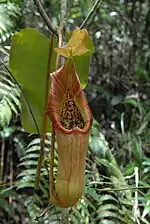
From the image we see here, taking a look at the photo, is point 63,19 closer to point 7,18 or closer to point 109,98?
point 7,18

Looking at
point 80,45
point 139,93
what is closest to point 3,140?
point 139,93

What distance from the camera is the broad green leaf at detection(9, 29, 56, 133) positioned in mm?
1155

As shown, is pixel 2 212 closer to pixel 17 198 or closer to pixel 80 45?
pixel 17 198

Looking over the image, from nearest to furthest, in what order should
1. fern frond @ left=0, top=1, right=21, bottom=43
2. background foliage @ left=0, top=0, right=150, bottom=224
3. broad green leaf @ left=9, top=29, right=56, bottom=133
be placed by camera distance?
broad green leaf @ left=9, top=29, right=56, bottom=133 < fern frond @ left=0, top=1, right=21, bottom=43 < background foliage @ left=0, top=0, right=150, bottom=224

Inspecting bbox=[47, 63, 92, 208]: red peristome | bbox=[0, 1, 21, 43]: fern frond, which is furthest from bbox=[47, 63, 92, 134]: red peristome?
bbox=[0, 1, 21, 43]: fern frond

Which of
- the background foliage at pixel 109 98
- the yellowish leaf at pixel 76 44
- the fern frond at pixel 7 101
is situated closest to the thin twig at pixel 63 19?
the yellowish leaf at pixel 76 44

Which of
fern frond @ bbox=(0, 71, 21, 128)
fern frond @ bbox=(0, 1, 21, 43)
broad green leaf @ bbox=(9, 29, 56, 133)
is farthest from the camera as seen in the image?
→ fern frond @ bbox=(0, 1, 21, 43)

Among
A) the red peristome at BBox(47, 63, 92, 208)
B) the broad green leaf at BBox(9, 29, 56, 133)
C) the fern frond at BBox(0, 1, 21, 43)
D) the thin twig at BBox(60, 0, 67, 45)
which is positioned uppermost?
the fern frond at BBox(0, 1, 21, 43)

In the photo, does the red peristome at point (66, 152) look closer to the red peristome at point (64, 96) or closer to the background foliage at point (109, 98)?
the red peristome at point (64, 96)

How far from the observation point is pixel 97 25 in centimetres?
328

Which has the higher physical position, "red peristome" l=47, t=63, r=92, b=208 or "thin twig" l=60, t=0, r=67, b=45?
"thin twig" l=60, t=0, r=67, b=45

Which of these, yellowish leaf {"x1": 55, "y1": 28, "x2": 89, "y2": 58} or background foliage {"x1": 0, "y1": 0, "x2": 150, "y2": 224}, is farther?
background foliage {"x1": 0, "y1": 0, "x2": 150, "y2": 224}

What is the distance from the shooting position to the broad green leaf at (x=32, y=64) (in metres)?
1.16

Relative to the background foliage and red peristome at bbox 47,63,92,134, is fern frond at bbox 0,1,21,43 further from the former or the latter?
red peristome at bbox 47,63,92,134
